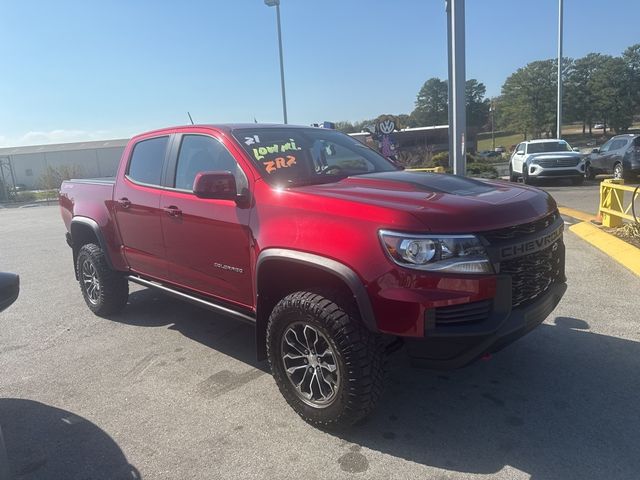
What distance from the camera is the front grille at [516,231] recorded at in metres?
2.75

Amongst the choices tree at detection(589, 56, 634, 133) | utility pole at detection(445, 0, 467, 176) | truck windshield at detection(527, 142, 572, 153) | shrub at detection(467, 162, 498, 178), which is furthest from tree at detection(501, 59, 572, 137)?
utility pole at detection(445, 0, 467, 176)

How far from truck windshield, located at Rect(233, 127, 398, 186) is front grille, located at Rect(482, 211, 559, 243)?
133 cm

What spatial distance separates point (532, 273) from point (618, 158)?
16.4 metres

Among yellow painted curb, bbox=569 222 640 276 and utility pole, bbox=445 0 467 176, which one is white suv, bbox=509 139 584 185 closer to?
utility pole, bbox=445 0 467 176

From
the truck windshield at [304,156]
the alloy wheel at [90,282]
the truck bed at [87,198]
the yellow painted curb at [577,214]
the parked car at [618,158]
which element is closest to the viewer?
the truck windshield at [304,156]

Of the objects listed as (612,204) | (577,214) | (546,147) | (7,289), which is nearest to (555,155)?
(546,147)

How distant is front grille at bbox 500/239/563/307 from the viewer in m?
2.85

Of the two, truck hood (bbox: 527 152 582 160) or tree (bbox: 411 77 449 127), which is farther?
tree (bbox: 411 77 449 127)

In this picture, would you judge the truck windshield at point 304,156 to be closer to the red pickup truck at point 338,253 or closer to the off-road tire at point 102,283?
the red pickup truck at point 338,253

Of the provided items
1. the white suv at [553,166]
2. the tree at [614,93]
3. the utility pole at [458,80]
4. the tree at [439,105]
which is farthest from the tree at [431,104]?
the utility pole at [458,80]

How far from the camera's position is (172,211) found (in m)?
4.09

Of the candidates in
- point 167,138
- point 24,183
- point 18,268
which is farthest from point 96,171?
point 167,138

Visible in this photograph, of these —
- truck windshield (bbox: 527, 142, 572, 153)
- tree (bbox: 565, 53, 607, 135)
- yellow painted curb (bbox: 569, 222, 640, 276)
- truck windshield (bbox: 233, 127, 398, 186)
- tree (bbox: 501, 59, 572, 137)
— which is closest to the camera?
truck windshield (bbox: 233, 127, 398, 186)

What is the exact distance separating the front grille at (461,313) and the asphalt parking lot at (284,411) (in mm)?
632
